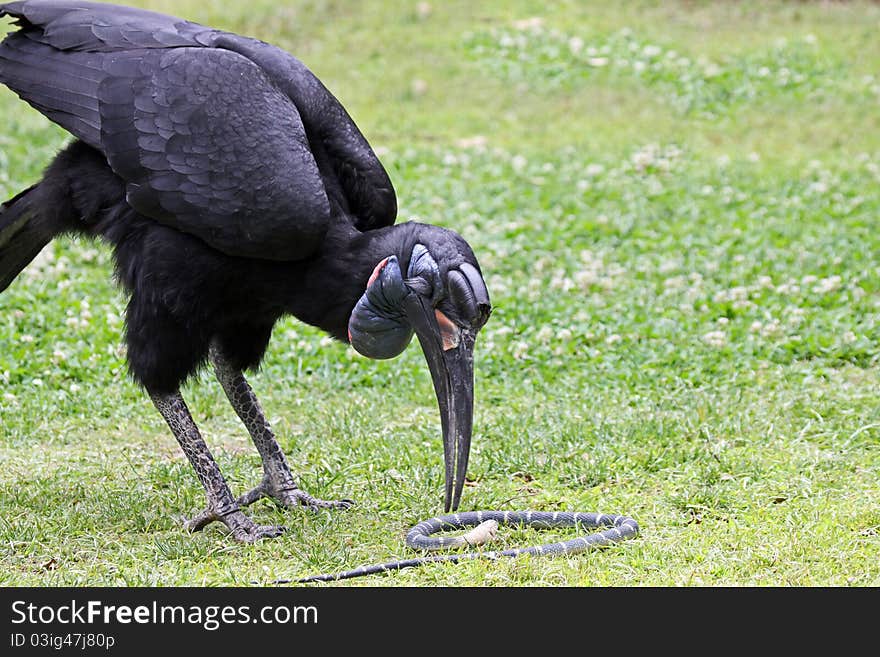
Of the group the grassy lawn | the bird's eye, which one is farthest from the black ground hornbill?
the grassy lawn

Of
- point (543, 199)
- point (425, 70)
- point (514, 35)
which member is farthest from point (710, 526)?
point (514, 35)

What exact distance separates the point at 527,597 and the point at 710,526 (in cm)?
104

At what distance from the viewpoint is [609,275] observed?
26.5 ft

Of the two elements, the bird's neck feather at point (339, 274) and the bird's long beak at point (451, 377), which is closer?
the bird's long beak at point (451, 377)

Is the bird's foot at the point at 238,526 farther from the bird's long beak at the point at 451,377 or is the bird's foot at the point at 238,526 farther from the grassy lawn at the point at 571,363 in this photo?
the bird's long beak at the point at 451,377

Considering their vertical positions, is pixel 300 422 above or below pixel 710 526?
below

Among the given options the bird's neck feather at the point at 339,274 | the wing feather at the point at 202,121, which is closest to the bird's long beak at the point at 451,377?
the bird's neck feather at the point at 339,274

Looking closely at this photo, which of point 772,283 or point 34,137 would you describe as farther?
point 34,137

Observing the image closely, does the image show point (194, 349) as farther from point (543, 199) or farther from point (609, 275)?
point (543, 199)

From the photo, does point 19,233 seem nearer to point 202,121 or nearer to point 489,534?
point 202,121

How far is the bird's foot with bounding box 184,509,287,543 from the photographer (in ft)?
15.6

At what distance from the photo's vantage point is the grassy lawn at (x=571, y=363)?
4.59m

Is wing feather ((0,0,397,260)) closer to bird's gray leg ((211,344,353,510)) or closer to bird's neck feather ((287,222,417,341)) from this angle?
bird's neck feather ((287,222,417,341))

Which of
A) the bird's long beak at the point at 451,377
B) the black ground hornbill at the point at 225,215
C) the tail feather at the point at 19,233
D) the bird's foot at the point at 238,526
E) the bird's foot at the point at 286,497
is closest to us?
the bird's long beak at the point at 451,377
